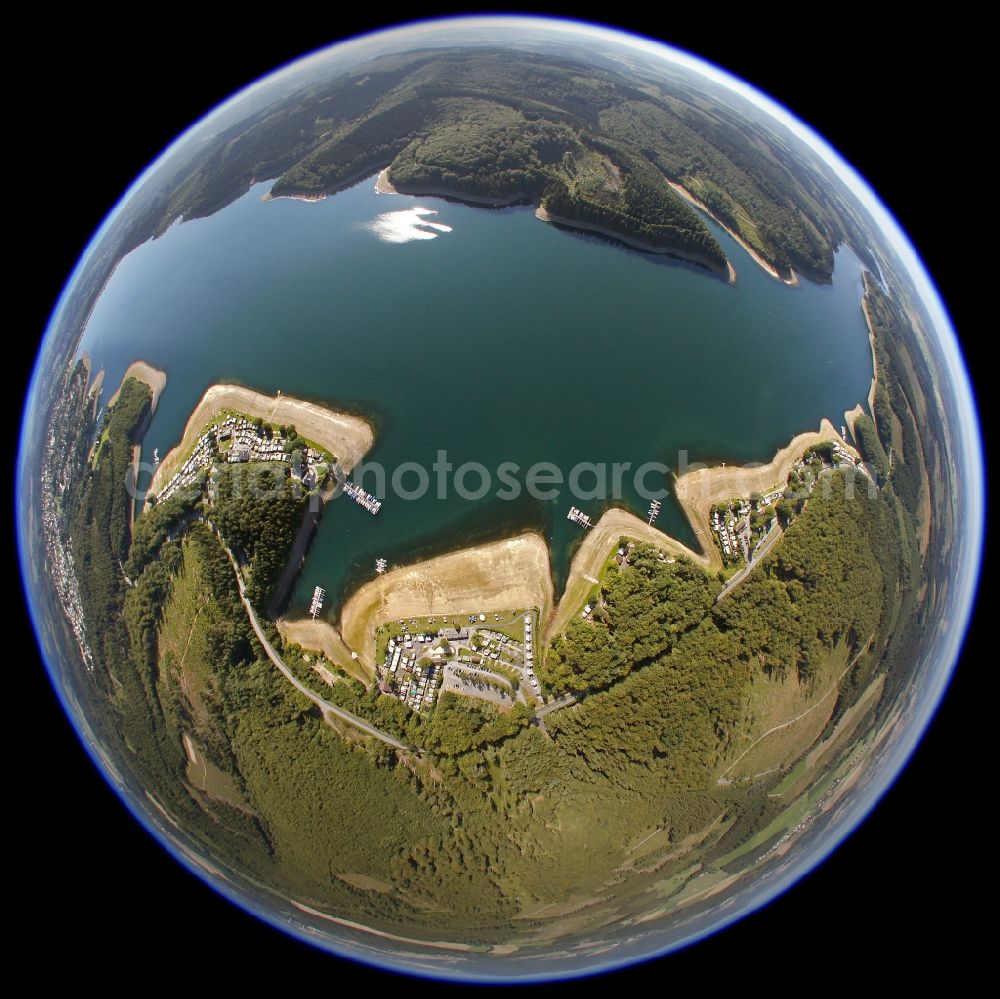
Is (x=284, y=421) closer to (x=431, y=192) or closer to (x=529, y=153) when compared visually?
(x=431, y=192)

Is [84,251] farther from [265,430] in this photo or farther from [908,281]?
[908,281]

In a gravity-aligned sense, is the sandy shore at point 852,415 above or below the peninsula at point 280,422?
above

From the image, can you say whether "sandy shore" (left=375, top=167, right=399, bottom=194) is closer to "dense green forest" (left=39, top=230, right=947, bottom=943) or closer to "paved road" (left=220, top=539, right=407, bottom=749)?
"dense green forest" (left=39, top=230, right=947, bottom=943)

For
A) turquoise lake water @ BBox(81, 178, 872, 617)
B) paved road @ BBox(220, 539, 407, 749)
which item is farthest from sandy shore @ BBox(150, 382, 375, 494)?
paved road @ BBox(220, 539, 407, 749)

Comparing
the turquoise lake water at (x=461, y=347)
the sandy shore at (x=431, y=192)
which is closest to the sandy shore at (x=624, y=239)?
the turquoise lake water at (x=461, y=347)

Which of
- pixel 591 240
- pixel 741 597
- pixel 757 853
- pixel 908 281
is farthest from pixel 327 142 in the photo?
pixel 757 853

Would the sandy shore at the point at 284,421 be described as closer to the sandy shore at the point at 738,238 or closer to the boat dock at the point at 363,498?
the boat dock at the point at 363,498
